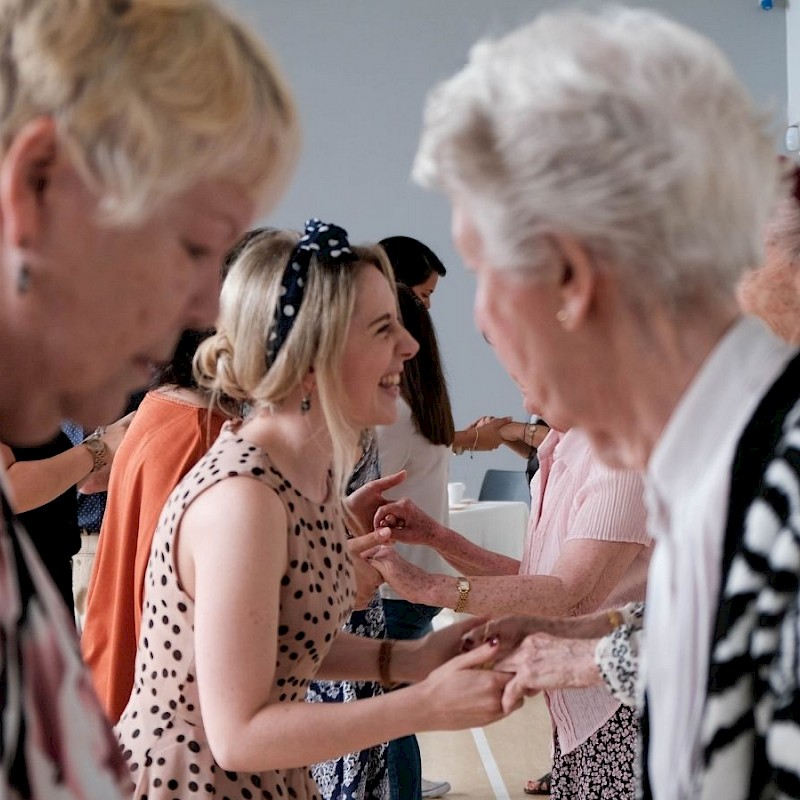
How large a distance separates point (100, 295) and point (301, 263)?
1117mm

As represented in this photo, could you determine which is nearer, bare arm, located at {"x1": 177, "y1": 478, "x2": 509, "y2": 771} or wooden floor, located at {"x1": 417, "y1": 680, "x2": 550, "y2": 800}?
bare arm, located at {"x1": 177, "y1": 478, "x2": 509, "y2": 771}

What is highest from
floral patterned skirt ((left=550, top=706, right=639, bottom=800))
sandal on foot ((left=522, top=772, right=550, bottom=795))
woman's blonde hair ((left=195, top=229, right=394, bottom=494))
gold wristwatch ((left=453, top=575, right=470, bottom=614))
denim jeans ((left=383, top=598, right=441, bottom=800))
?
woman's blonde hair ((left=195, top=229, right=394, bottom=494))

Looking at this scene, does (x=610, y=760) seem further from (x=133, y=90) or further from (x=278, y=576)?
(x=133, y=90)

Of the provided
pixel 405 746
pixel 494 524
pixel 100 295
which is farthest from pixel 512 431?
pixel 100 295

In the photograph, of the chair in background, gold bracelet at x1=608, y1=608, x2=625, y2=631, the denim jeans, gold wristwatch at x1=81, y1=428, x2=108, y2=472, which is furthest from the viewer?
the chair in background

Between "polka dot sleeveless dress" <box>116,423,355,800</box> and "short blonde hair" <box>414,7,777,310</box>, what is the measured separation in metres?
0.85

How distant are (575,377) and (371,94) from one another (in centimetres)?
733

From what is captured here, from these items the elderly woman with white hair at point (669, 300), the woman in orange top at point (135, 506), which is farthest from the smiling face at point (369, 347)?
the elderly woman with white hair at point (669, 300)

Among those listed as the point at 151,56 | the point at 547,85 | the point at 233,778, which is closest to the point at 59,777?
the point at 151,56

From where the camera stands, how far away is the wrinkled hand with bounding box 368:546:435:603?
2.27 meters

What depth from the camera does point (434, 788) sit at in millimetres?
4402

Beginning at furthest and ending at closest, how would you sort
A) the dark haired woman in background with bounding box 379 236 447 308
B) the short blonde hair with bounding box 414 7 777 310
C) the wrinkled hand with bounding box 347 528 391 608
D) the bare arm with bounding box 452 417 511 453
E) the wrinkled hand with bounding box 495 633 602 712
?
1. the bare arm with bounding box 452 417 511 453
2. the dark haired woman in background with bounding box 379 236 447 308
3. the wrinkled hand with bounding box 347 528 391 608
4. the wrinkled hand with bounding box 495 633 602 712
5. the short blonde hair with bounding box 414 7 777 310

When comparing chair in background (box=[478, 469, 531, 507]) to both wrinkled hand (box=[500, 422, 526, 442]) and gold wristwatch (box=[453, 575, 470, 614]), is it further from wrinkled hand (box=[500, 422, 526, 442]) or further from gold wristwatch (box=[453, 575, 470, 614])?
gold wristwatch (box=[453, 575, 470, 614])

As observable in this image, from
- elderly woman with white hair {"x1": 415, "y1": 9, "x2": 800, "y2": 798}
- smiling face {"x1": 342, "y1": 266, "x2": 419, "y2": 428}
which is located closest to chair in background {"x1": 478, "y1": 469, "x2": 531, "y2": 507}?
smiling face {"x1": 342, "y1": 266, "x2": 419, "y2": 428}
